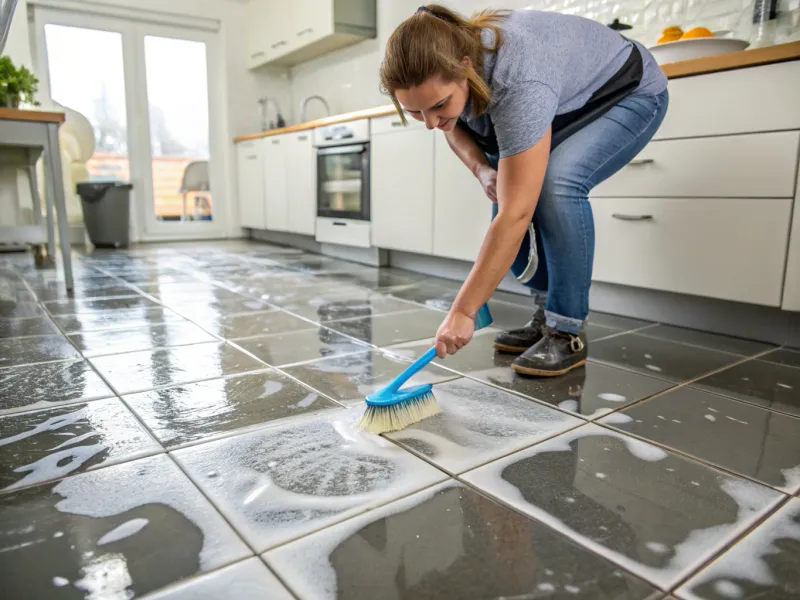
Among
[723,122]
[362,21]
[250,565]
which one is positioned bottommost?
[250,565]

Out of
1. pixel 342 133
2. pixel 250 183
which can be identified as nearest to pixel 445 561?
pixel 342 133

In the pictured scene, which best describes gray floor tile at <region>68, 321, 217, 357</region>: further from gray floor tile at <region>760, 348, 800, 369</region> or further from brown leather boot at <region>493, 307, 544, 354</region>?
gray floor tile at <region>760, 348, 800, 369</region>

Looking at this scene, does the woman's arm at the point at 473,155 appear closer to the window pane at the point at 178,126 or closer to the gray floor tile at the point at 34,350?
the gray floor tile at the point at 34,350

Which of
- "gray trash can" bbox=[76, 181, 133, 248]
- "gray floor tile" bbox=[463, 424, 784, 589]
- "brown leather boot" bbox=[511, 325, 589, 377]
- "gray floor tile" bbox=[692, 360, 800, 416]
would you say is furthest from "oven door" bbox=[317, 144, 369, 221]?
"gray floor tile" bbox=[463, 424, 784, 589]

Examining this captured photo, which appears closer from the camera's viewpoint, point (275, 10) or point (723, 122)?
point (723, 122)

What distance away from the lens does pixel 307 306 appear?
7.31 ft

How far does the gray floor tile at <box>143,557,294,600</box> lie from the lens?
0.62 meters

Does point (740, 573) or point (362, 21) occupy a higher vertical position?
point (362, 21)

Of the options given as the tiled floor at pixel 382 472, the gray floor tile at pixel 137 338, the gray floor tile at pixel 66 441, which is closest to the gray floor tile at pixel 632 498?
the tiled floor at pixel 382 472

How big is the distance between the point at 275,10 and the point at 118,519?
466cm

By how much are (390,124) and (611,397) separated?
7.35 feet

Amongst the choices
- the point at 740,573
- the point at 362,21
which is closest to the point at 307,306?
the point at 740,573

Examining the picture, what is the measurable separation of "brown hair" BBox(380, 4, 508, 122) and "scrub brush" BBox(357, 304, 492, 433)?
449 millimetres

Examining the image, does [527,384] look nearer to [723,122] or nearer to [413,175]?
[723,122]
